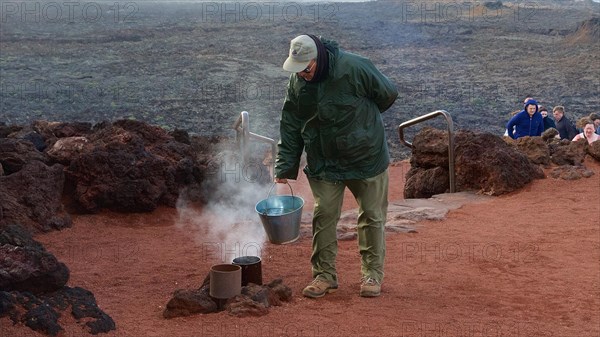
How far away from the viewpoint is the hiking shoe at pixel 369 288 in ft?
18.9

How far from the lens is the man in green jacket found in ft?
18.2

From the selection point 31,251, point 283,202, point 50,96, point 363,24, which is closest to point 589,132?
point 283,202

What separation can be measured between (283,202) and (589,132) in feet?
24.5

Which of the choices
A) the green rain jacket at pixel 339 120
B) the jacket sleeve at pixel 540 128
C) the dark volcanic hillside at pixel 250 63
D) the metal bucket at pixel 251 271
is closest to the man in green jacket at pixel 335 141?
the green rain jacket at pixel 339 120

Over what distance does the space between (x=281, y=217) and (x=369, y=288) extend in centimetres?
Answer: 73

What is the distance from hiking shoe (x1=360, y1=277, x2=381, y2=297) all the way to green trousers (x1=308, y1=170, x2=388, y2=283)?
0.04 m

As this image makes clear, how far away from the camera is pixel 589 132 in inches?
486

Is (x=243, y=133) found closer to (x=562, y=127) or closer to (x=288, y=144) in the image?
(x=288, y=144)

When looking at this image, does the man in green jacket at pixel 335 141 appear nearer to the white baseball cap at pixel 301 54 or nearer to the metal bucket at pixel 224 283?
the white baseball cap at pixel 301 54

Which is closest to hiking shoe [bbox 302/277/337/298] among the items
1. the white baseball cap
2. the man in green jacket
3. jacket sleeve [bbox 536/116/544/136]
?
the man in green jacket

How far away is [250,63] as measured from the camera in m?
29.2

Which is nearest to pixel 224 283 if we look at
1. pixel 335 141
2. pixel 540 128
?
pixel 335 141

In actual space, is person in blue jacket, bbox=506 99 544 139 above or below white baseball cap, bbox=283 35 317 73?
below

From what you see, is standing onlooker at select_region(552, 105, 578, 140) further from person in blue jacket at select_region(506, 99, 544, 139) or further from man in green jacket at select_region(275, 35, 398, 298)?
man in green jacket at select_region(275, 35, 398, 298)
